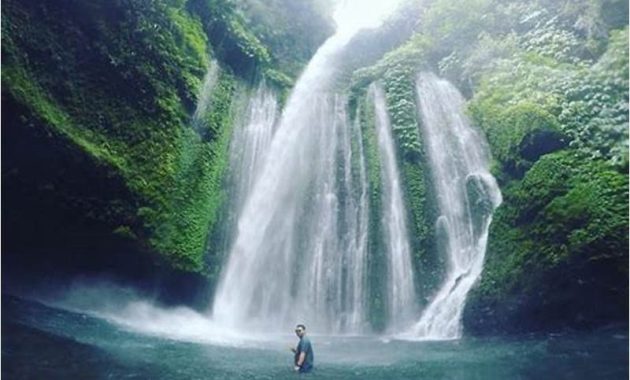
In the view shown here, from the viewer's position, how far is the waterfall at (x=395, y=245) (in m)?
14.5

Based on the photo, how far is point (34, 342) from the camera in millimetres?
9945

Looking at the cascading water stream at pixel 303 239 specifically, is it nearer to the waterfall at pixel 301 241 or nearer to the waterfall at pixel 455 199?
the waterfall at pixel 301 241

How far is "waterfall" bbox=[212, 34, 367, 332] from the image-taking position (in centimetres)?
1507

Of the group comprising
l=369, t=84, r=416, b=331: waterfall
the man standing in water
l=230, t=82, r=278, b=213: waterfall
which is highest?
l=230, t=82, r=278, b=213: waterfall

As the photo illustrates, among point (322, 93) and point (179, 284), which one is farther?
point (322, 93)

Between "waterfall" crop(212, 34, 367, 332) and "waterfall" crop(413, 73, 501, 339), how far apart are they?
1969 millimetres

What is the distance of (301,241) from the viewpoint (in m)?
16.1

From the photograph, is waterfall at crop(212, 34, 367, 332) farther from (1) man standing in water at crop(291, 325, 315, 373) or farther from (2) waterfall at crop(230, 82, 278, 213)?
(1) man standing in water at crop(291, 325, 315, 373)

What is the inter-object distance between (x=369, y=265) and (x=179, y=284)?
4.59m

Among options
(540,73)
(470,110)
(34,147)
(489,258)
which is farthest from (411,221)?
(34,147)

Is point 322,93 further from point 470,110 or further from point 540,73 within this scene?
point 540,73

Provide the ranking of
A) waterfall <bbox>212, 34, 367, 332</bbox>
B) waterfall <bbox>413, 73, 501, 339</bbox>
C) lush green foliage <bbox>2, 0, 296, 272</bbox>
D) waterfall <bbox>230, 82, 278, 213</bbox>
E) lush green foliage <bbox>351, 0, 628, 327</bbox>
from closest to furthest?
lush green foliage <bbox>351, 0, 628, 327</bbox> → lush green foliage <bbox>2, 0, 296, 272</bbox> → waterfall <bbox>413, 73, 501, 339</bbox> → waterfall <bbox>212, 34, 367, 332</bbox> → waterfall <bbox>230, 82, 278, 213</bbox>

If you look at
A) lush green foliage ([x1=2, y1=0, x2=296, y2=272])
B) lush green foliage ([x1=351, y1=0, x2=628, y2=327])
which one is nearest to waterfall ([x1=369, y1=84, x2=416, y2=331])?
lush green foliage ([x1=351, y1=0, x2=628, y2=327])

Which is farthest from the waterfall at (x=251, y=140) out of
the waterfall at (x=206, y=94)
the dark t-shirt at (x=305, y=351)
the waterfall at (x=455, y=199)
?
the dark t-shirt at (x=305, y=351)
